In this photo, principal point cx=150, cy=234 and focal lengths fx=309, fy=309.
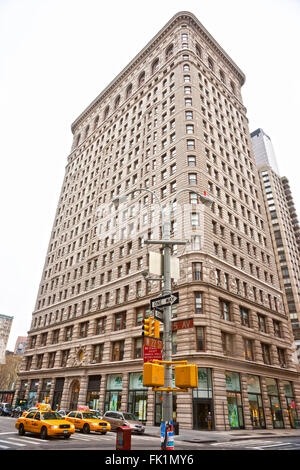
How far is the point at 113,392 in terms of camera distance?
1403 inches

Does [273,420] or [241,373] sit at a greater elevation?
[241,373]

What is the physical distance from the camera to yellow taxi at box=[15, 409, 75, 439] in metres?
16.7

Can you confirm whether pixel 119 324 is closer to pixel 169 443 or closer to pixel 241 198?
pixel 241 198

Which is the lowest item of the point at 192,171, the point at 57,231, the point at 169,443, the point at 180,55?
the point at 169,443

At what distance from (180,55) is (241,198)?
1099 inches

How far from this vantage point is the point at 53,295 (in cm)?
5644

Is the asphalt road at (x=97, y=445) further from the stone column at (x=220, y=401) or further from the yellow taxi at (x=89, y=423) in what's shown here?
the stone column at (x=220, y=401)

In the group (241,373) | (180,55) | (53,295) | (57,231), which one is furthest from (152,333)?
(57,231)

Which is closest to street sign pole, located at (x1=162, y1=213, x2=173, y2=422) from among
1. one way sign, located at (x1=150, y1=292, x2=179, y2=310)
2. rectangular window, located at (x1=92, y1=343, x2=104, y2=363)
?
one way sign, located at (x1=150, y1=292, x2=179, y2=310)

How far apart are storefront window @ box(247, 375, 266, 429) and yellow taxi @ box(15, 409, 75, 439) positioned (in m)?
21.2

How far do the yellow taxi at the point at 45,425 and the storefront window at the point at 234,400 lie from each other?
56.4ft

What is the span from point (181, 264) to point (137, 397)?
48.3 feet

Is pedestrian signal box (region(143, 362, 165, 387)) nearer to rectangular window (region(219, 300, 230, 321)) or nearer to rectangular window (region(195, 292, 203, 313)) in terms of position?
rectangular window (region(195, 292, 203, 313))

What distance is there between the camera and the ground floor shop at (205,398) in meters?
27.1
